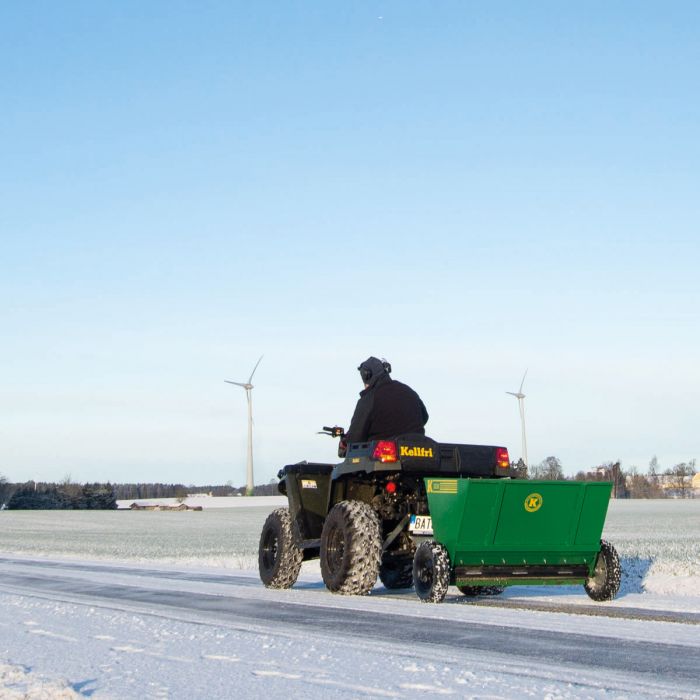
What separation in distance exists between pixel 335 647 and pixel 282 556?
16.1 feet

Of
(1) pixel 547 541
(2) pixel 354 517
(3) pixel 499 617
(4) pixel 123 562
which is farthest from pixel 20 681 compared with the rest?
(4) pixel 123 562

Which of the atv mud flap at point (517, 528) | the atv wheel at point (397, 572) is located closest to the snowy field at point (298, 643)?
the atv wheel at point (397, 572)

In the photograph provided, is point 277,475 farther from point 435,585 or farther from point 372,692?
point 372,692

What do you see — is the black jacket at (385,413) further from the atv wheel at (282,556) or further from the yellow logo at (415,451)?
the atv wheel at (282,556)

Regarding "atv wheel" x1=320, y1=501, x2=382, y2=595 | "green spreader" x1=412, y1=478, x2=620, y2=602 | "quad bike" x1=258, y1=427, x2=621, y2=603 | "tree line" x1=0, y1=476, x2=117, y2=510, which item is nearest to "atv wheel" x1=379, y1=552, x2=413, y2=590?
"quad bike" x1=258, y1=427, x2=621, y2=603

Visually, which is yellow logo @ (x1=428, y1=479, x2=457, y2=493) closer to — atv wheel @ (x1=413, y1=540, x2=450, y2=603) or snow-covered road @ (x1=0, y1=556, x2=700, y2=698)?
atv wheel @ (x1=413, y1=540, x2=450, y2=603)

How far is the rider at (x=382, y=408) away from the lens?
10883 millimetres

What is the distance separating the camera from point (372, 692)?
5297 mm

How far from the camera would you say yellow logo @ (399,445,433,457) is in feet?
34.0

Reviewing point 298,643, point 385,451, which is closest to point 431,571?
point 385,451

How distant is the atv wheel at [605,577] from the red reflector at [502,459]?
4.36ft

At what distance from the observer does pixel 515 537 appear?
9.91 m

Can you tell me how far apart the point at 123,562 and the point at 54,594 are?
23.5 ft

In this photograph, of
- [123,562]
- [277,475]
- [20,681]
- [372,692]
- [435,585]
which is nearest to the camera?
[372,692]
